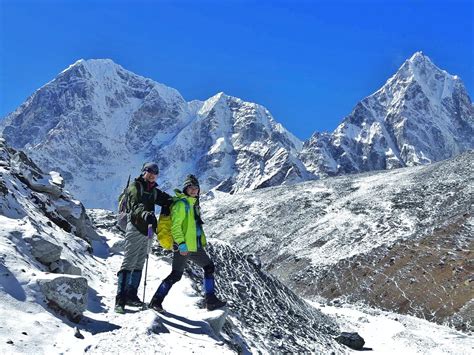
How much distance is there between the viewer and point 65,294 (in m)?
9.51

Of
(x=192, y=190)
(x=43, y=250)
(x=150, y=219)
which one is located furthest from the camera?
(x=43, y=250)

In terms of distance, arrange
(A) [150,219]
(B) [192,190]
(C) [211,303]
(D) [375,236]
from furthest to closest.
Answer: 1. (D) [375,236]
2. (C) [211,303]
3. (B) [192,190]
4. (A) [150,219]

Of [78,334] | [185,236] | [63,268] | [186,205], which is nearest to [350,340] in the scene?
[185,236]

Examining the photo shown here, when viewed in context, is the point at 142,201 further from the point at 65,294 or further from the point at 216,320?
the point at 216,320

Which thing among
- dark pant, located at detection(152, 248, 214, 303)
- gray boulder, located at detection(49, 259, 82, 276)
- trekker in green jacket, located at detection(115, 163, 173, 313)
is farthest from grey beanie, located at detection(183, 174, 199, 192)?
gray boulder, located at detection(49, 259, 82, 276)

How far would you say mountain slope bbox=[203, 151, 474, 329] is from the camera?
42.5m

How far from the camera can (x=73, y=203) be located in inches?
726

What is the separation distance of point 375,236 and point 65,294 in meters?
49.4

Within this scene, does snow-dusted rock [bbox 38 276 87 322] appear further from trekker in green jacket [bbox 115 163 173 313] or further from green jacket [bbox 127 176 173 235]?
green jacket [bbox 127 176 173 235]

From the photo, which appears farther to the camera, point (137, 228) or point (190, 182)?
point (190, 182)

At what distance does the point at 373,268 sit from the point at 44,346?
144ft

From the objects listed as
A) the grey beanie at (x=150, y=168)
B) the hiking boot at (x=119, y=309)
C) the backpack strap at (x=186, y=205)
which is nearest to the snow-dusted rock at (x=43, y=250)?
the hiking boot at (x=119, y=309)

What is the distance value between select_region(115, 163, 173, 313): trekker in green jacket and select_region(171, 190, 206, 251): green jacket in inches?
13.4

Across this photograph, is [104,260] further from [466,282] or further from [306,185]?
[306,185]
